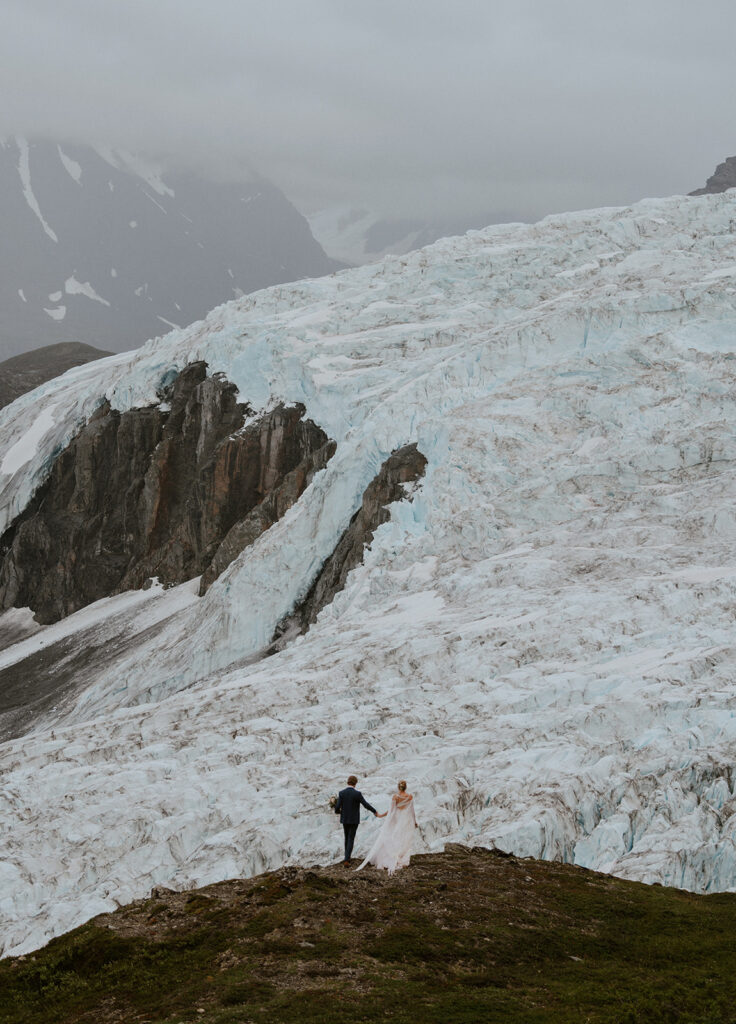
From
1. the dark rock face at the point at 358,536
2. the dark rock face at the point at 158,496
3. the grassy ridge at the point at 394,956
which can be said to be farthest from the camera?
the dark rock face at the point at 158,496

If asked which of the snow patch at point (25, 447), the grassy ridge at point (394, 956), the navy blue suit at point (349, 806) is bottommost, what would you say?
the grassy ridge at point (394, 956)

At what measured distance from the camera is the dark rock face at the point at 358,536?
51.6m

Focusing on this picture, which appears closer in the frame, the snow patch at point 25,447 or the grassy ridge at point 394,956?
the grassy ridge at point 394,956

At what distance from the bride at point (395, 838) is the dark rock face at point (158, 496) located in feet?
159

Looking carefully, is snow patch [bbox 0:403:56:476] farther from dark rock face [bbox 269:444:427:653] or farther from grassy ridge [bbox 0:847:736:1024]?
grassy ridge [bbox 0:847:736:1024]

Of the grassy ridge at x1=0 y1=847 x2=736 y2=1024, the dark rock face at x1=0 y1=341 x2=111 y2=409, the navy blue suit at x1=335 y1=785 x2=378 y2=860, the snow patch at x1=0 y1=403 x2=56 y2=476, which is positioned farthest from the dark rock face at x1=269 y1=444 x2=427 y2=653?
the dark rock face at x1=0 y1=341 x2=111 y2=409

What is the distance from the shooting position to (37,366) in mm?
163125

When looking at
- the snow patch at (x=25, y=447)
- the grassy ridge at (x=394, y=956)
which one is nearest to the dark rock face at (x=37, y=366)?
the snow patch at (x=25, y=447)

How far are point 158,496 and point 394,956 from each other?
76.4 meters

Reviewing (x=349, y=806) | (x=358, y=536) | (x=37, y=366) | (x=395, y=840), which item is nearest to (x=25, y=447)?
(x=358, y=536)

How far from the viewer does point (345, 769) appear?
28.6m

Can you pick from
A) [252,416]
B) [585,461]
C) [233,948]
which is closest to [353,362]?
[252,416]

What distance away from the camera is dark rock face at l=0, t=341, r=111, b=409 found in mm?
148750

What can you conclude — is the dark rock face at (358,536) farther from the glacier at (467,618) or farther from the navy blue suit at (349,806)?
the navy blue suit at (349,806)
